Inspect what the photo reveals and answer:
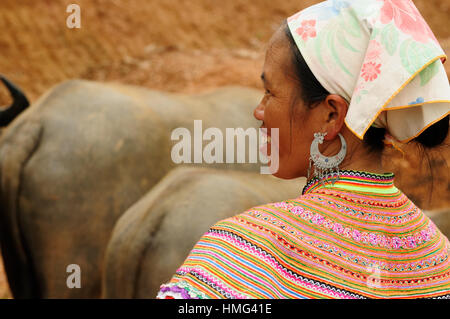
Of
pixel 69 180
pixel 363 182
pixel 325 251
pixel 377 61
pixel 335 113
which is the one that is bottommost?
pixel 69 180

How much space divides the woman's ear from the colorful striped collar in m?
0.09

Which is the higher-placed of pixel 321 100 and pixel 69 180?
pixel 321 100

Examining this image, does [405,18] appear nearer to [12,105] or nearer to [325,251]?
[325,251]

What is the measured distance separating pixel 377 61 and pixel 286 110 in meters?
0.23

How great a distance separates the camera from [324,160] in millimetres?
1264

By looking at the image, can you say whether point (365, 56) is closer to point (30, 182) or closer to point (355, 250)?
A: point (355, 250)

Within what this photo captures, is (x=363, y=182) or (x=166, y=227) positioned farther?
(x=166, y=227)

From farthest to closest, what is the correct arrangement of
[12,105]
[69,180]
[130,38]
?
[130,38], [12,105], [69,180]

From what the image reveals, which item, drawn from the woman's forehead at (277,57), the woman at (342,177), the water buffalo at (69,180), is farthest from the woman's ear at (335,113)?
the water buffalo at (69,180)

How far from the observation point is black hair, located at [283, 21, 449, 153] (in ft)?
4.06

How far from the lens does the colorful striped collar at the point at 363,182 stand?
121 cm

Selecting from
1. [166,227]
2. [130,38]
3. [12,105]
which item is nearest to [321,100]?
[166,227]

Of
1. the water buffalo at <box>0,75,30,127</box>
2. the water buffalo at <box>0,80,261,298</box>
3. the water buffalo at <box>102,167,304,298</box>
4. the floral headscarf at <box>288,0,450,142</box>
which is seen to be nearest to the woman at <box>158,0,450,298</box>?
the floral headscarf at <box>288,0,450,142</box>

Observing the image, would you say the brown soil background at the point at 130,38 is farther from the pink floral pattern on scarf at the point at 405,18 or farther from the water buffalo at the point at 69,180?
the pink floral pattern on scarf at the point at 405,18
